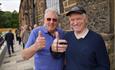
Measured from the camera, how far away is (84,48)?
3994mm

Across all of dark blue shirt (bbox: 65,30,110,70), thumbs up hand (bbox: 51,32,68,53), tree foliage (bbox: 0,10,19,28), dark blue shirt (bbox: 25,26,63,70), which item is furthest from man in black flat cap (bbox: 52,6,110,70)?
tree foliage (bbox: 0,10,19,28)

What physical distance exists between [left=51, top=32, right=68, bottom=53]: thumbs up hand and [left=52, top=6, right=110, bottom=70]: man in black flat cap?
4.7 inches

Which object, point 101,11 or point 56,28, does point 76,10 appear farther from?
point 101,11

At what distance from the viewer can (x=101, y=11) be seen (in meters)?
6.07

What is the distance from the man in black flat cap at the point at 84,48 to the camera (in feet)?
13.0

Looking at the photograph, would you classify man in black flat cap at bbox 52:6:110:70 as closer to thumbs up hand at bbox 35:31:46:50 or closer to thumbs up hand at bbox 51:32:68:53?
thumbs up hand at bbox 51:32:68:53

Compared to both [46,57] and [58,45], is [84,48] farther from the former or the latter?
[46,57]

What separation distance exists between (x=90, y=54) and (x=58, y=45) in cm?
54

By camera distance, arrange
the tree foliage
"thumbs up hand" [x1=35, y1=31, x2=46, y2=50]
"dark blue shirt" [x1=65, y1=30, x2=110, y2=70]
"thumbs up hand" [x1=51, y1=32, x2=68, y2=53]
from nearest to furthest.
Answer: "dark blue shirt" [x1=65, y1=30, x2=110, y2=70], "thumbs up hand" [x1=51, y1=32, x2=68, y2=53], "thumbs up hand" [x1=35, y1=31, x2=46, y2=50], the tree foliage

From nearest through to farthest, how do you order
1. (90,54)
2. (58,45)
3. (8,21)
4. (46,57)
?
(90,54) < (58,45) < (46,57) < (8,21)

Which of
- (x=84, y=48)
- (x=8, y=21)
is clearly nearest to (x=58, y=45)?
(x=84, y=48)

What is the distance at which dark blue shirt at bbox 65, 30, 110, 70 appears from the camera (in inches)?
156

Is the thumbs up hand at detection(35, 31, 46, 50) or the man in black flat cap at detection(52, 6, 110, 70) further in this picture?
the thumbs up hand at detection(35, 31, 46, 50)

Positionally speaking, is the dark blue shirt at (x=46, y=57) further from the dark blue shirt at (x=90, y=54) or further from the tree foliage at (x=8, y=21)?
the tree foliage at (x=8, y=21)
